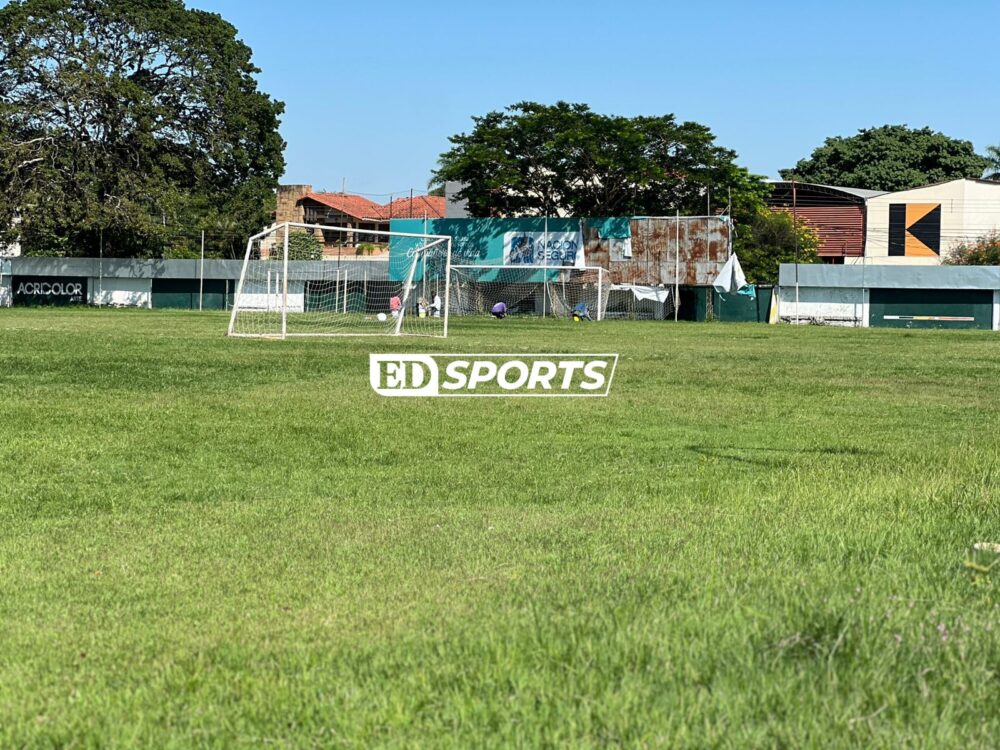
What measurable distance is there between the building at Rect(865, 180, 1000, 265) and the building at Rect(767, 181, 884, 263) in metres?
2.30

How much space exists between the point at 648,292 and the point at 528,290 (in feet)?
17.3

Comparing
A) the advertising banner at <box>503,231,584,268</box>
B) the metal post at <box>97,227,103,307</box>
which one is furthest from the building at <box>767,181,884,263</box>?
the metal post at <box>97,227,103,307</box>

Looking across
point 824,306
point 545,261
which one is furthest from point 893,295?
point 545,261

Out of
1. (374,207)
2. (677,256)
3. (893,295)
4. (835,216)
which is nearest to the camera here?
(893,295)

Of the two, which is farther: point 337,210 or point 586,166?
point 337,210

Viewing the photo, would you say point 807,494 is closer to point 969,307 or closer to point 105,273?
point 969,307

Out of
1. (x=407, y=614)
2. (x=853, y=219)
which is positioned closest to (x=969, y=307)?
(x=853, y=219)

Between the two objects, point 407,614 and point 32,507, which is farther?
point 32,507

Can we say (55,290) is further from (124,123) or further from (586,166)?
(586,166)

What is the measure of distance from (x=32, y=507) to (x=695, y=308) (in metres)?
46.6

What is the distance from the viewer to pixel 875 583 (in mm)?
4262

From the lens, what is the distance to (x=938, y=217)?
64375mm

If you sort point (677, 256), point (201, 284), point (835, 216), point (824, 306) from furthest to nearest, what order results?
point (835, 216)
point (201, 284)
point (677, 256)
point (824, 306)

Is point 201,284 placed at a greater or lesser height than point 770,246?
lesser
